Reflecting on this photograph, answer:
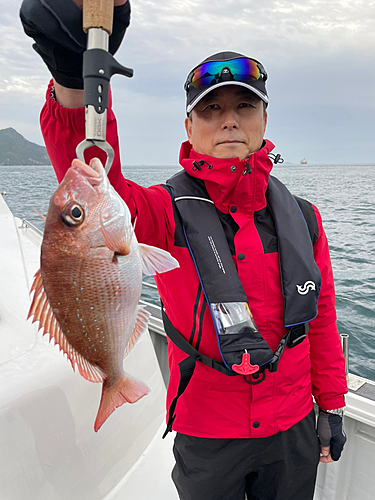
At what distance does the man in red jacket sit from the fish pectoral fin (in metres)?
0.39

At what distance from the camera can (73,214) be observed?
1.03m

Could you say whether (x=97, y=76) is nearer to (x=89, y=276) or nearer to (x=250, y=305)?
(x=89, y=276)

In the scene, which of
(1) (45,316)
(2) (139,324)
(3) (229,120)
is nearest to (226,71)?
(3) (229,120)

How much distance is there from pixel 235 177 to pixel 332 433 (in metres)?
1.46

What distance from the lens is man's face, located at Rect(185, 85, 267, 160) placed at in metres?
1.86

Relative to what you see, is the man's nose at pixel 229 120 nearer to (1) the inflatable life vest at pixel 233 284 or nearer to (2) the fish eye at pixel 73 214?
(1) the inflatable life vest at pixel 233 284

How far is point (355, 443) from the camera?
257cm

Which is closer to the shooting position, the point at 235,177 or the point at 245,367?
the point at 245,367

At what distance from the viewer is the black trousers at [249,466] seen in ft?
5.65

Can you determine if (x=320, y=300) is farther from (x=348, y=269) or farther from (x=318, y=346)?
(x=348, y=269)

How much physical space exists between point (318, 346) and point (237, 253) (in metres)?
0.75

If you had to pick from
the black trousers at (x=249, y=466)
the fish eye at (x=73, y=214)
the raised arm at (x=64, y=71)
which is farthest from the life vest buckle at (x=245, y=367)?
the fish eye at (x=73, y=214)

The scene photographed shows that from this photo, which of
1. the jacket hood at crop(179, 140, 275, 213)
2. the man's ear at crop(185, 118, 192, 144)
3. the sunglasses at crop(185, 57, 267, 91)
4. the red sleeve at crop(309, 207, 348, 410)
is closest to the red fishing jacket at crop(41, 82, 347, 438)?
the jacket hood at crop(179, 140, 275, 213)

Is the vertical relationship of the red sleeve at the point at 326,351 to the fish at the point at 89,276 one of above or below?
below
